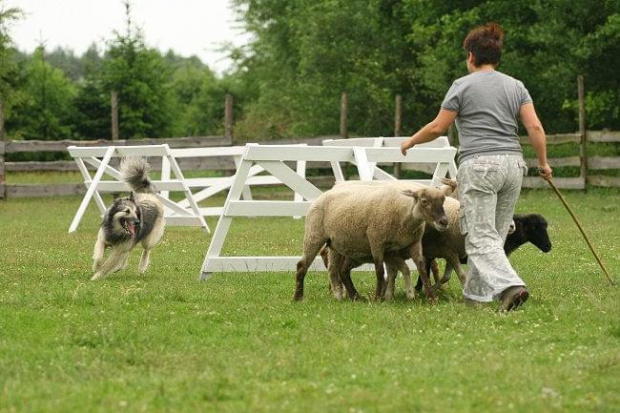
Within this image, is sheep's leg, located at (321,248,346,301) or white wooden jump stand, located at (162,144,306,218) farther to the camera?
white wooden jump stand, located at (162,144,306,218)

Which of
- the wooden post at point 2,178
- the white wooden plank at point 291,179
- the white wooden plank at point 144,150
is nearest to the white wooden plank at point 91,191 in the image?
the white wooden plank at point 144,150

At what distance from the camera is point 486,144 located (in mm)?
9570

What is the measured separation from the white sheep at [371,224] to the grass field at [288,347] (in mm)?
473

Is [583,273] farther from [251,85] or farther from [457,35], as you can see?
[251,85]

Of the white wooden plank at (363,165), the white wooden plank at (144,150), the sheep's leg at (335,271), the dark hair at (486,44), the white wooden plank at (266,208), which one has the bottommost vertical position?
the sheep's leg at (335,271)

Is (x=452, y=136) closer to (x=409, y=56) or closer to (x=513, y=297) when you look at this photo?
(x=409, y=56)

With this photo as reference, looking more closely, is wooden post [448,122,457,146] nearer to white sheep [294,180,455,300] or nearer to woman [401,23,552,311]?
white sheep [294,180,455,300]

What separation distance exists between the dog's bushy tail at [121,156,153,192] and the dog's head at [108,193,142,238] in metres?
1.46

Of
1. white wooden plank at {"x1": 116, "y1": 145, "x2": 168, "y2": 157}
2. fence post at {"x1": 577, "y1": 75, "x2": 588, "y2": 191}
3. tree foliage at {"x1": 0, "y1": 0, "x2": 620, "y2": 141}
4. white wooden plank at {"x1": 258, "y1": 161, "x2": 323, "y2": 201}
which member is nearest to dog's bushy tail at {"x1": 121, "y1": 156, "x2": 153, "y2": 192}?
white wooden plank at {"x1": 116, "y1": 145, "x2": 168, "y2": 157}

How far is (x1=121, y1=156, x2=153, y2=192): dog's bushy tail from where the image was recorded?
14.7 meters

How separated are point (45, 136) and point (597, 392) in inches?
1685

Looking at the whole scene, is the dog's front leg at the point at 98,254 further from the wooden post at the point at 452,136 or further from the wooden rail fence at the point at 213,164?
the wooden post at the point at 452,136

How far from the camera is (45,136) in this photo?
47.3 meters

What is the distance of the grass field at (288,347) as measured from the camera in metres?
6.33
